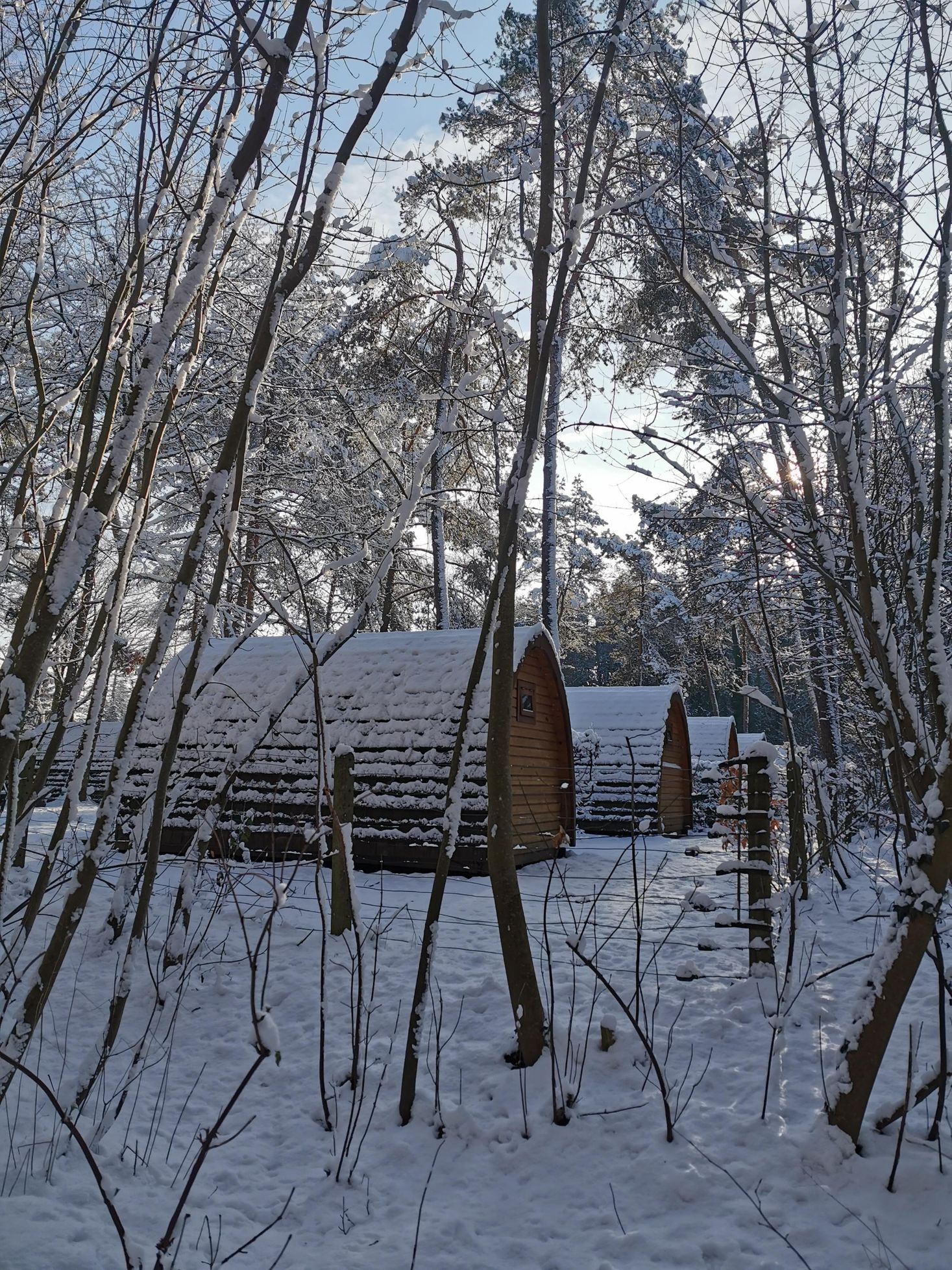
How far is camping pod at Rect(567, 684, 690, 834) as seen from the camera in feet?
44.0

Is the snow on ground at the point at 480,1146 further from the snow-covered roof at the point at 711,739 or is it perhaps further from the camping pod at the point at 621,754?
the snow-covered roof at the point at 711,739

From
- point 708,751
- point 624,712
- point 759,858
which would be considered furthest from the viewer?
point 708,751

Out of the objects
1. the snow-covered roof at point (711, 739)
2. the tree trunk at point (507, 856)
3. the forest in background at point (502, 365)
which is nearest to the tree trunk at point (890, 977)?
the forest in background at point (502, 365)

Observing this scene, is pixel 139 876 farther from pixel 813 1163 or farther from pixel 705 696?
pixel 705 696

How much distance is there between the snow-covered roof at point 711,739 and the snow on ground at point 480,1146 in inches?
534

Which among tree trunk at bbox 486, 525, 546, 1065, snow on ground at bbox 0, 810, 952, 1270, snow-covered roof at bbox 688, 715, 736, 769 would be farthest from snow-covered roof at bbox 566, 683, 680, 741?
tree trunk at bbox 486, 525, 546, 1065

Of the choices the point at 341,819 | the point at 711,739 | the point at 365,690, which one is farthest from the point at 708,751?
the point at 341,819

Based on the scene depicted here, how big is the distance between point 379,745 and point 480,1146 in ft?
21.1

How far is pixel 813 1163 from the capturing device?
292 centimetres

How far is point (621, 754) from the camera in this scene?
555 inches

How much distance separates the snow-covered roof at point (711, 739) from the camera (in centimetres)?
1866

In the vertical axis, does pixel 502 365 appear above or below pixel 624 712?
above

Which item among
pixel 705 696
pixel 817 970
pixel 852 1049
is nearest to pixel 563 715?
pixel 817 970

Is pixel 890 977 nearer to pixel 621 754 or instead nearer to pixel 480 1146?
pixel 480 1146
